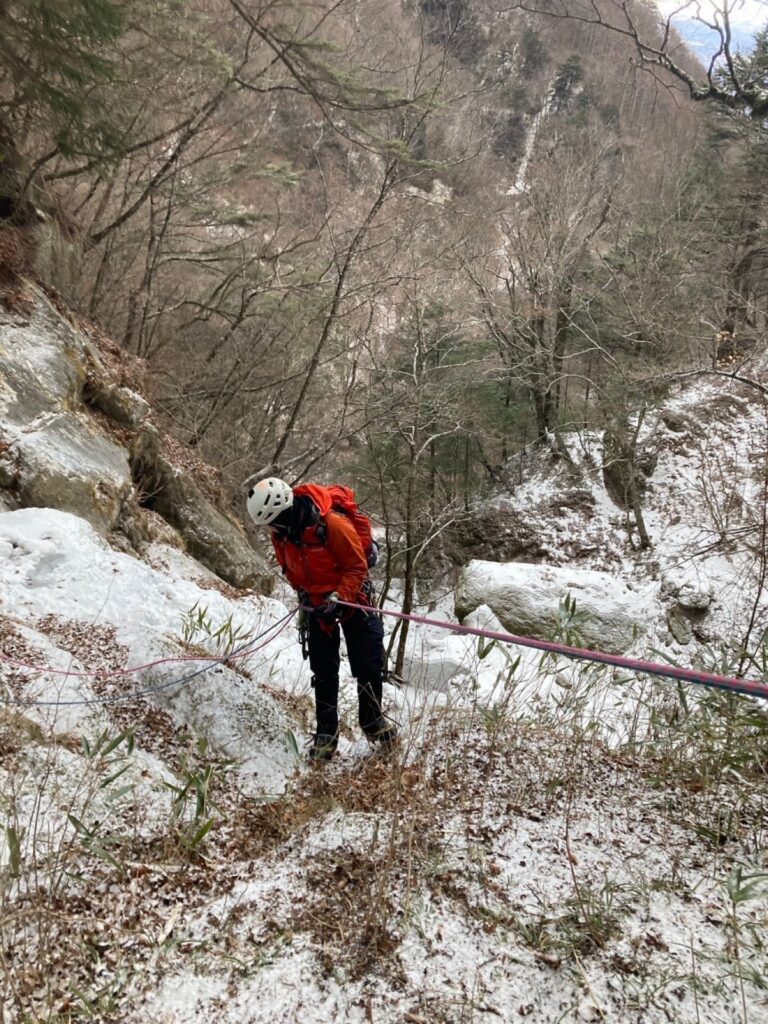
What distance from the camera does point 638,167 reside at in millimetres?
20125

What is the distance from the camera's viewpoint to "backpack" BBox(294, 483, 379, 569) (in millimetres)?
3227

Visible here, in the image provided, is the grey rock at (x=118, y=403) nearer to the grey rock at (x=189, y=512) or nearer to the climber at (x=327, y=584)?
the grey rock at (x=189, y=512)

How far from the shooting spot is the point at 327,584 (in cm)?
333

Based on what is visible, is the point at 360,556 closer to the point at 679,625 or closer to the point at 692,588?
the point at 679,625

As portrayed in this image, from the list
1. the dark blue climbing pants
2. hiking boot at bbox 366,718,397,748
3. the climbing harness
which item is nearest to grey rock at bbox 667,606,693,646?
the climbing harness

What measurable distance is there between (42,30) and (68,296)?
3917 millimetres

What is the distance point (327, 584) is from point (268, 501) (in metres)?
0.63

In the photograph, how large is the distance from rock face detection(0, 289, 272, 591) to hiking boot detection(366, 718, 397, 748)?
3.52 meters

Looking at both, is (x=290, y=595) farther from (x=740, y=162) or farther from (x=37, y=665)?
(x=740, y=162)

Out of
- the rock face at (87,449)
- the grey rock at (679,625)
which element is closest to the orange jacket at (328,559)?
the rock face at (87,449)

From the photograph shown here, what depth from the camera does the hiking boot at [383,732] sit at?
3.55 m

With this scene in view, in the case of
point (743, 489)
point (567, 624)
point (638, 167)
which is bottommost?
point (567, 624)

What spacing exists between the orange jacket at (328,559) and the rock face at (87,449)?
3.12m

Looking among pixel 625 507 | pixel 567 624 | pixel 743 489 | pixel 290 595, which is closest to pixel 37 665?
pixel 567 624
